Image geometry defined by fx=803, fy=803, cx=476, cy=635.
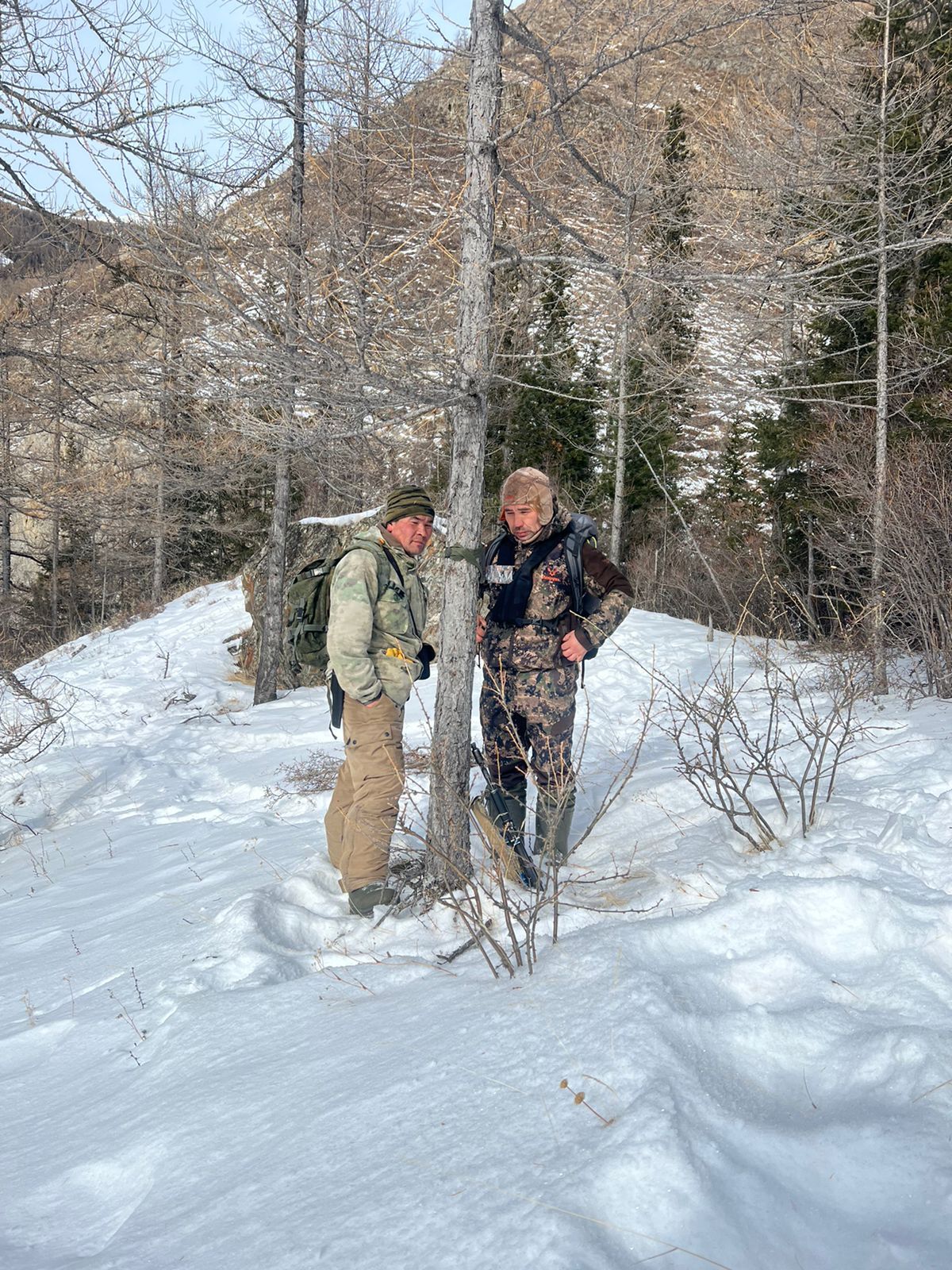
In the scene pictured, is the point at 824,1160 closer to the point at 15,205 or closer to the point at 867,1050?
the point at 867,1050

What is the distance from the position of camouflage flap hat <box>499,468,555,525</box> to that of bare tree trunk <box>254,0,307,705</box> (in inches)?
43.8

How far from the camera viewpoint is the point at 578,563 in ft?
13.2

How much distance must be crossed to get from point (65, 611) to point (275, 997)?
26.4 meters

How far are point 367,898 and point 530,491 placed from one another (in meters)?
2.08

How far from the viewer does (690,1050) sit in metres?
2.22

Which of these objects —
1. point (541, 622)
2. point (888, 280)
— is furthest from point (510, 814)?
point (888, 280)

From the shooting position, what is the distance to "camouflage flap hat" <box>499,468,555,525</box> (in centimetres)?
390

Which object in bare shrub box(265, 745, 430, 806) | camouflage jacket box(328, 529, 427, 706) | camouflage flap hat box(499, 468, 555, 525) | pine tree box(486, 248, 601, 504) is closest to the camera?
camouflage jacket box(328, 529, 427, 706)

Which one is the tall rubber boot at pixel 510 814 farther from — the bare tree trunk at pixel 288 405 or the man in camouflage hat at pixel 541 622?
the bare tree trunk at pixel 288 405

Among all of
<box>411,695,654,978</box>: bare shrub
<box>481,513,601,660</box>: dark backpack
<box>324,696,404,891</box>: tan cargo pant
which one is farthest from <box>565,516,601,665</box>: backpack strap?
<box>324,696,404,891</box>: tan cargo pant

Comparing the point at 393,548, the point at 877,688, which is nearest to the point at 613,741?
the point at 877,688

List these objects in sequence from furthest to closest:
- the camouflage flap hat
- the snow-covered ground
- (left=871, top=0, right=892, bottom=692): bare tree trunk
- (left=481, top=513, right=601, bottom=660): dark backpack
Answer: (left=871, top=0, right=892, bottom=692): bare tree trunk < (left=481, top=513, right=601, bottom=660): dark backpack < the camouflage flap hat < the snow-covered ground

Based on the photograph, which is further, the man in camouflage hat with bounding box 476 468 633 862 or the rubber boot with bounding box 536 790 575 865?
the man in camouflage hat with bounding box 476 468 633 862

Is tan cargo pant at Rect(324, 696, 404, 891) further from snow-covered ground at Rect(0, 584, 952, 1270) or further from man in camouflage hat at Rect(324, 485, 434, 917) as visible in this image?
snow-covered ground at Rect(0, 584, 952, 1270)
